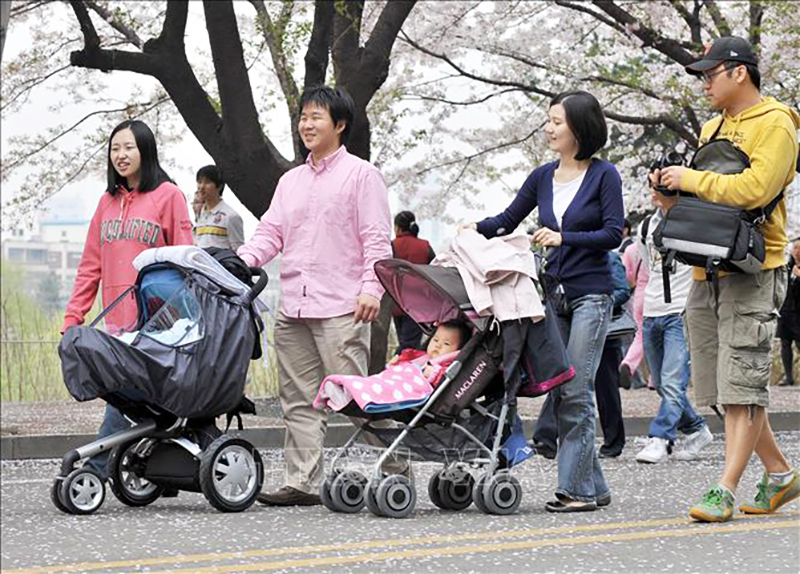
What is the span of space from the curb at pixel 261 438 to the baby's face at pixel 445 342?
3183 mm

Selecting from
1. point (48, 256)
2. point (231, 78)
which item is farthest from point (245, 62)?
point (48, 256)

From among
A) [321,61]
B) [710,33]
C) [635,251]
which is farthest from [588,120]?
[710,33]

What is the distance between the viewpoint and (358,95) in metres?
14.0

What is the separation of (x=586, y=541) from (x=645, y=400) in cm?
1122

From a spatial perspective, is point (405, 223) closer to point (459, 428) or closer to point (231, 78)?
point (231, 78)

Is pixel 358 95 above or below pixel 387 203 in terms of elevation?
above

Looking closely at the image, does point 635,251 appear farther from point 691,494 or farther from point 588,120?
point 588,120

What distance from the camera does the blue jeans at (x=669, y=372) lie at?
10297mm

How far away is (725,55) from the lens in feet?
21.5

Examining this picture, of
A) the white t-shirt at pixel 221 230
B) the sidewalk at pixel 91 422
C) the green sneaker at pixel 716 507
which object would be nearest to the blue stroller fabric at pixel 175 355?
the green sneaker at pixel 716 507

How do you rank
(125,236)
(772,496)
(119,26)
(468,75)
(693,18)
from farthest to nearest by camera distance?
(468,75) → (693,18) → (119,26) → (125,236) → (772,496)

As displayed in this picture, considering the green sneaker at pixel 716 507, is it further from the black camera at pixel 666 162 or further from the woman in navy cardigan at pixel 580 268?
the black camera at pixel 666 162

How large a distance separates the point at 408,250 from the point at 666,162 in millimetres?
10463

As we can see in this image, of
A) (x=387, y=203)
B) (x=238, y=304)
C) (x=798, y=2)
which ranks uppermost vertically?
(x=798, y=2)
